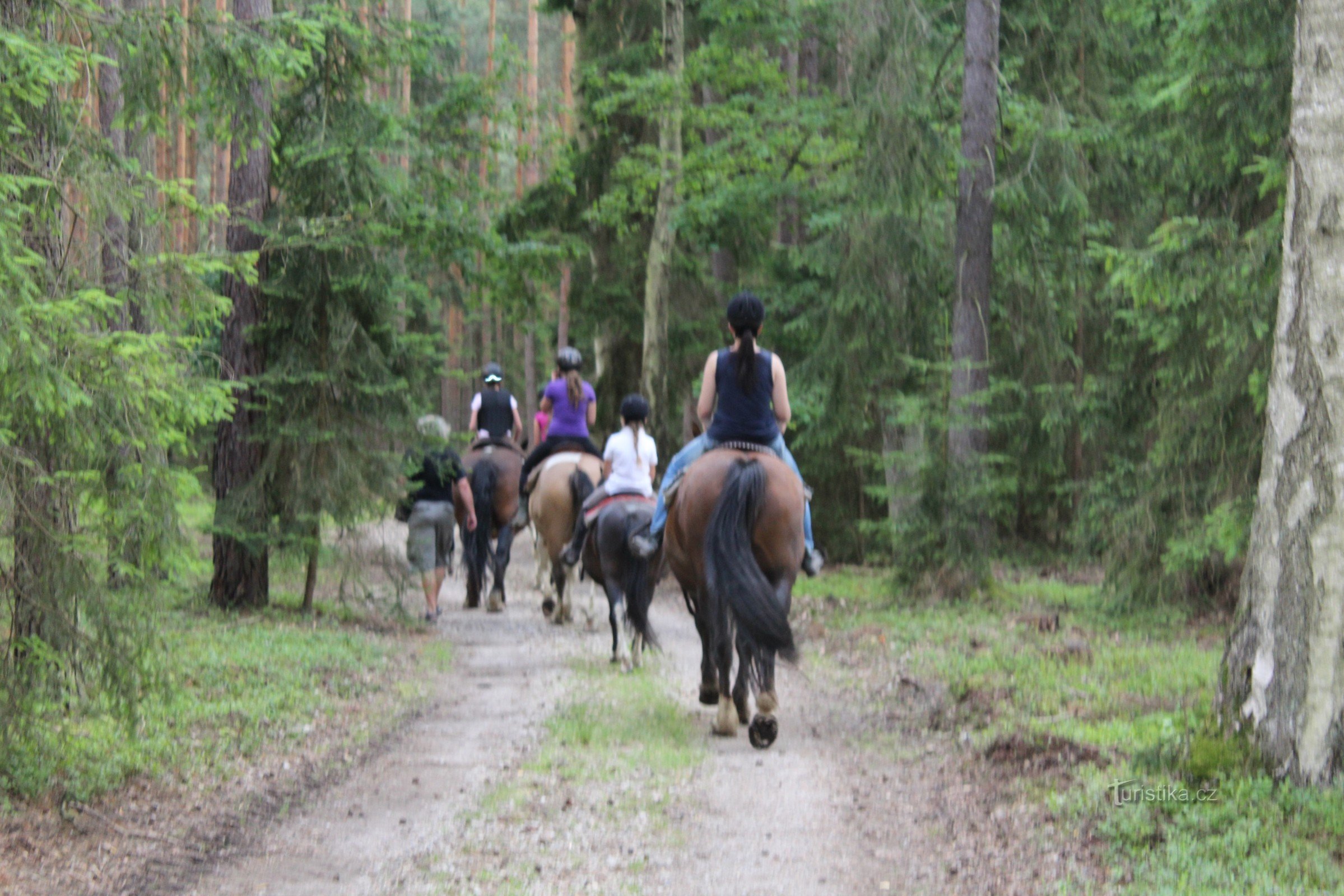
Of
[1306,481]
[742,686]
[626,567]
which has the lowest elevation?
[742,686]

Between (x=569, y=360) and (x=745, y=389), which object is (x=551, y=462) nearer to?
(x=569, y=360)

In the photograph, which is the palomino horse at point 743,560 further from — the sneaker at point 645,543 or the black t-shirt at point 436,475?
the black t-shirt at point 436,475

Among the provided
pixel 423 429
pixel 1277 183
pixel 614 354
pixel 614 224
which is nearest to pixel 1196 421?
pixel 1277 183

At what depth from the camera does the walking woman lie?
1398 cm

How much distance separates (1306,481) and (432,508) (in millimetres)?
9958

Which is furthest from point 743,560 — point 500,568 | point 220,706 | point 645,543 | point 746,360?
point 500,568

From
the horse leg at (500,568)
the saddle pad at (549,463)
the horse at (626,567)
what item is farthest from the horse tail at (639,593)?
the horse leg at (500,568)

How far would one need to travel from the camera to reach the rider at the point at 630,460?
37.6ft

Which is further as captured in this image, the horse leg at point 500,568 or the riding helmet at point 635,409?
the horse leg at point 500,568

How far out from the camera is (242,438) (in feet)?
43.1

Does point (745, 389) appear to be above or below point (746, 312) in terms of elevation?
below

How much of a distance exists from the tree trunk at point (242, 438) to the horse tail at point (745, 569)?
6.29 metres

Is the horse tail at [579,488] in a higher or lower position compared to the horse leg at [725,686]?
higher

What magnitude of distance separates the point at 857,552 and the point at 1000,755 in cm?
1388
